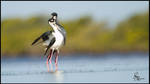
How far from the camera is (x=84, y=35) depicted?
81.5 ft

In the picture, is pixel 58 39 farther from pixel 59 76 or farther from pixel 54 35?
pixel 59 76

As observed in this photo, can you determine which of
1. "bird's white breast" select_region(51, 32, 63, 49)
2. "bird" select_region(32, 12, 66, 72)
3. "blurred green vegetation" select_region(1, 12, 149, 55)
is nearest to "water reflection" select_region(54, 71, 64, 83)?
"bird" select_region(32, 12, 66, 72)

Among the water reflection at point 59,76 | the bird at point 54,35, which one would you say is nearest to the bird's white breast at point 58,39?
the bird at point 54,35

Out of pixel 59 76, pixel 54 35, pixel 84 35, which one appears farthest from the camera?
pixel 84 35

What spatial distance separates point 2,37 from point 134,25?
4219mm

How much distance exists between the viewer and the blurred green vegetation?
23.8 metres

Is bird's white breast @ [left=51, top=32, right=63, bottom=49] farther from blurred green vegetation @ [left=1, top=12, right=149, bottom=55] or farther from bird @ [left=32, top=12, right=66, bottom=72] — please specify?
blurred green vegetation @ [left=1, top=12, right=149, bottom=55]

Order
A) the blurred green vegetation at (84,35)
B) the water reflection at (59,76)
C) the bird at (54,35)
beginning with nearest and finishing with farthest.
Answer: the water reflection at (59,76) → the bird at (54,35) → the blurred green vegetation at (84,35)

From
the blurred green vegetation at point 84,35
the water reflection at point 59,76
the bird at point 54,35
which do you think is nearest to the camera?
the water reflection at point 59,76

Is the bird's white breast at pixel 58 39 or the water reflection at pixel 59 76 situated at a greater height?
the bird's white breast at pixel 58 39

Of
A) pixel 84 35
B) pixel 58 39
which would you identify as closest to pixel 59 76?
pixel 58 39

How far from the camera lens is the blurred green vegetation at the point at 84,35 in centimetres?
2384

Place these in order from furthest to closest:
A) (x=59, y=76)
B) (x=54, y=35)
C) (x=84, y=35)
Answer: (x=84, y=35), (x=54, y=35), (x=59, y=76)

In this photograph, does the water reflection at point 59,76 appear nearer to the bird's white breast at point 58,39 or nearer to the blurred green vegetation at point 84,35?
the bird's white breast at point 58,39
